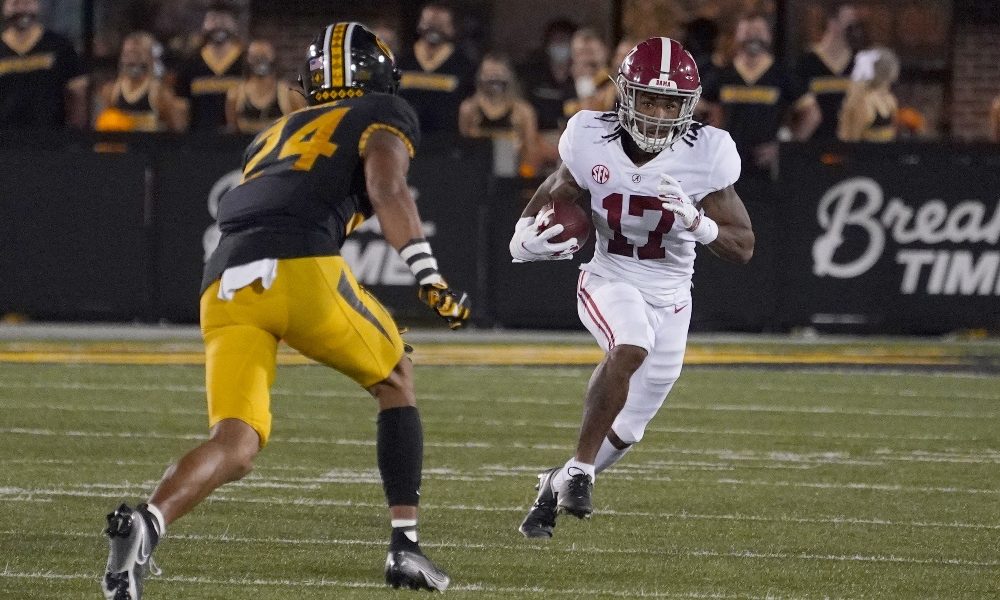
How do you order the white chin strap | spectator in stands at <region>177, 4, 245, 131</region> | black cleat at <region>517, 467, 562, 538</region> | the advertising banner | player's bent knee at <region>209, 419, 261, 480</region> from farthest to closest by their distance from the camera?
spectator in stands at <region>177, 4, 245, 131</region>, the advertising banner, the white chin strap, black cleat at <region>517, 467, 562, 538</region>, player's bent knee at <region>209, 419, 261, 480</region>

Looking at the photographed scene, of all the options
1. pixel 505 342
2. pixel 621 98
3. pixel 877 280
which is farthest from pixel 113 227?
pixel 621 98

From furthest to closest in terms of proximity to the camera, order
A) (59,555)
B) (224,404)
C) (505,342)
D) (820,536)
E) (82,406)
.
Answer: (505,342) → (82,406) → (820,536) → (59,555) → (224,404)

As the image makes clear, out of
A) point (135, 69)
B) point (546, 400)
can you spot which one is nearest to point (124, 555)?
point (546, 400)

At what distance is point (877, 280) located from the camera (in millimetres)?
12047

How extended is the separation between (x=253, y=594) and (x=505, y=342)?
7349mm

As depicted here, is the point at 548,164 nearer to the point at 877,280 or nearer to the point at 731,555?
the point at 877,280

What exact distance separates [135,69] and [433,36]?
1984 millimetres

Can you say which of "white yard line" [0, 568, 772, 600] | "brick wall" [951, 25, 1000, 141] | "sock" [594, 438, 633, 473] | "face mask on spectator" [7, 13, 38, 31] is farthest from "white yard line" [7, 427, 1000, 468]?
"brick wall" [951, 25, 1000, 141]

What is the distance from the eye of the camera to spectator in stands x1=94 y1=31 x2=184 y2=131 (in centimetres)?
1259

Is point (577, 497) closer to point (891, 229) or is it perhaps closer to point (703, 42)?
point (891, 229)

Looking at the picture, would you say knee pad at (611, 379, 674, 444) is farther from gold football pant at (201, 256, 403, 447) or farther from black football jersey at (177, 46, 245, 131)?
black football jersey at (177, 46, 245, 131)

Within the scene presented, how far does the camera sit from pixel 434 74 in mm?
12422

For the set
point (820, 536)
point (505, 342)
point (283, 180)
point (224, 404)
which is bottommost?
point (505, 342)

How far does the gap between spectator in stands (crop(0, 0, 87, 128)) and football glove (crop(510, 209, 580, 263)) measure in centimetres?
746
